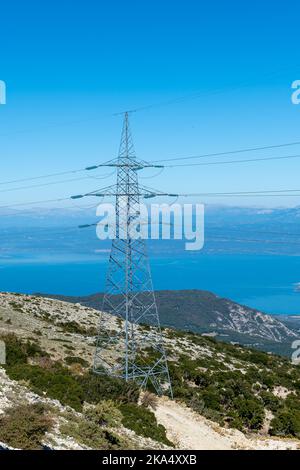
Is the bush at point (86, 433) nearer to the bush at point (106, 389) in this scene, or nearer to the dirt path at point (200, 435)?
the bush at point (106, 389)

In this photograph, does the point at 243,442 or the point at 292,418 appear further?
the point at 292,418

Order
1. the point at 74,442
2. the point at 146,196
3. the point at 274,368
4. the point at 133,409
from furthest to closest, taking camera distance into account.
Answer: the point at 274,368 → the point at 146,196 → the point at 133,409 → the point at 74,442

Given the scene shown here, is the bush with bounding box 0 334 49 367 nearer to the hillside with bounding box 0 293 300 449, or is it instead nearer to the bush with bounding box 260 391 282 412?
the hillside with bounding box 0 293 300 449

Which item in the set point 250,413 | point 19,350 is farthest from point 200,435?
point 19,350

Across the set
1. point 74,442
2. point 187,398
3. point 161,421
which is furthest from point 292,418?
point 74,442

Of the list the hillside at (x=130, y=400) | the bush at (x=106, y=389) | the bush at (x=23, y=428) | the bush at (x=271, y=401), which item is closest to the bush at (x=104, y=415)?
the hillside at (x=130, y=400)

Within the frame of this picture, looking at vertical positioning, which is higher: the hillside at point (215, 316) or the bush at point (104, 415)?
the bush at point (104, 415)

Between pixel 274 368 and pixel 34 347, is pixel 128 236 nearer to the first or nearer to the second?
pixel 34 347
